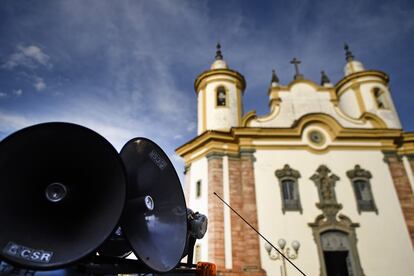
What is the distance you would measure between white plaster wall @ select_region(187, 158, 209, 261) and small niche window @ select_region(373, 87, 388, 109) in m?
12.1

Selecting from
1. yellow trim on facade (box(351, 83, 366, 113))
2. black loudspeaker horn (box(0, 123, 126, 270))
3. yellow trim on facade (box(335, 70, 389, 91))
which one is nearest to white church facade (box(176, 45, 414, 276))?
yellow trim on facade (box(351, 83, 366, 113))

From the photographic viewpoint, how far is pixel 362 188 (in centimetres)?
1421

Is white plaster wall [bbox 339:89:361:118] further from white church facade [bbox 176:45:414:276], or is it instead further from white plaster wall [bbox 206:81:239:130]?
white plaster wall [bbox 206:81:239:130]

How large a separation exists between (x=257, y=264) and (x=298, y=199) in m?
3.70

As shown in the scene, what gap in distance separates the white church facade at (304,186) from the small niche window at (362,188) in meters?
0.05

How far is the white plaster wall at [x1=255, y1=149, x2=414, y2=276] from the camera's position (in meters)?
12.5

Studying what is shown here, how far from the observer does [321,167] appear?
14305 millimetres

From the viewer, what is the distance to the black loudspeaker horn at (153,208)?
3578mm

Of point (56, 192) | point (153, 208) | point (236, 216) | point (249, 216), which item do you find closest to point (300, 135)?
point (249, 216)

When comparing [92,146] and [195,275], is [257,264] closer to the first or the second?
[195,275]

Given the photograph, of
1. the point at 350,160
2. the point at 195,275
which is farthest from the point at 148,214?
the point at 350,160

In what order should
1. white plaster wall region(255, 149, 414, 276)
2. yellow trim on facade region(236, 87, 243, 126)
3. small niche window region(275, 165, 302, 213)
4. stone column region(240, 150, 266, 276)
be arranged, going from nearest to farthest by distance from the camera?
stone column region(240, 150, 266, 276) < white plaster wall region(255, 149, 414, 276) < small niche window region(275, 165, 302, 213) < yellow trim on facade region(236, 87, 243, 126)

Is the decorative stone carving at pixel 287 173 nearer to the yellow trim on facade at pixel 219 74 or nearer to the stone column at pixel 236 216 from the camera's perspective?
the stone column at pixel 236 216

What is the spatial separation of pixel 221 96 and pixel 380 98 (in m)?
10.5
